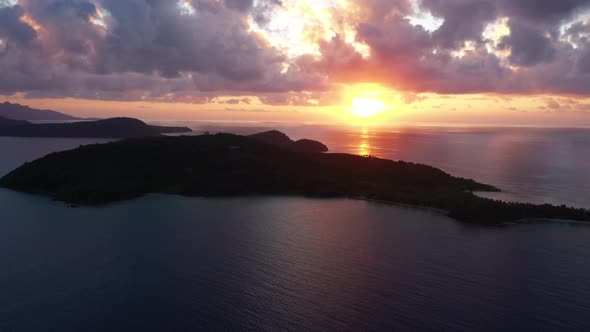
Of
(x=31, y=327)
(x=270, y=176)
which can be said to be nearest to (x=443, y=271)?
(x=31, y=327)

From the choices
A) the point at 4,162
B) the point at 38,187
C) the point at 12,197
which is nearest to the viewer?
the point at 12,197

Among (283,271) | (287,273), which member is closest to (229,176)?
(283,271)

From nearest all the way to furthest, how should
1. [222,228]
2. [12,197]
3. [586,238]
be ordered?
[586,238], [222,228], [12,197]

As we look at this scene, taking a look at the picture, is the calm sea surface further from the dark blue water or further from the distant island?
the distant island

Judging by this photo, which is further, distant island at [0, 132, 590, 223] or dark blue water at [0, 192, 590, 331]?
distant island at [0, 132, 590, 223]

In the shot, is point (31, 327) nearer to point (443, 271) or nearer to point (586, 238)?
point (443, 271)

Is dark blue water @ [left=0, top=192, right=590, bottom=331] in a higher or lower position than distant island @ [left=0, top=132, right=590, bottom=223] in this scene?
lower

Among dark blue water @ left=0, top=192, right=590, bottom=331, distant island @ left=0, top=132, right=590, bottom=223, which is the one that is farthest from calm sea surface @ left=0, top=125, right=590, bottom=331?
distant island @ left=0, top=132, right=590, bottom=223

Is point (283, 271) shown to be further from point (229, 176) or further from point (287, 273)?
point (229, 176)
